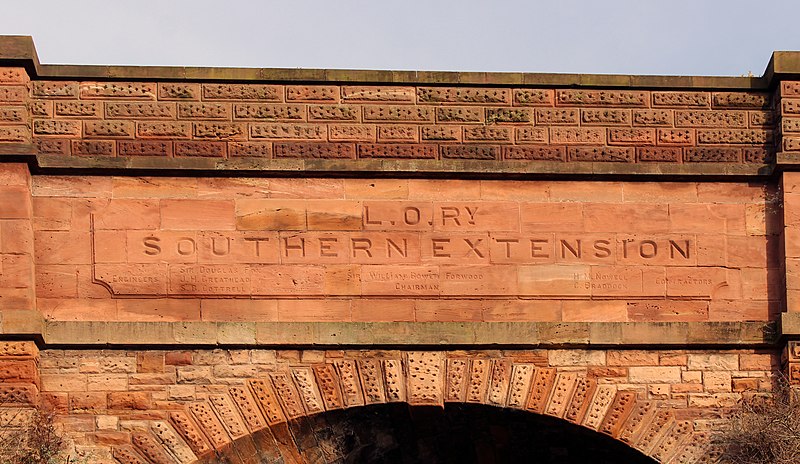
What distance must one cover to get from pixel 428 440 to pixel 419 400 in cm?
95

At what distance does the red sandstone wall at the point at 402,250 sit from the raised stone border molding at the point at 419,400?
0.58 metres

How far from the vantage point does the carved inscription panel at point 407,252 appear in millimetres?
17703

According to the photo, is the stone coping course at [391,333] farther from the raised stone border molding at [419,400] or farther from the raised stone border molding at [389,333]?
the raised stone border molding at [419,400]

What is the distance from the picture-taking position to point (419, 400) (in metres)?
17.3

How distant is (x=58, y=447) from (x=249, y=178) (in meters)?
3.27

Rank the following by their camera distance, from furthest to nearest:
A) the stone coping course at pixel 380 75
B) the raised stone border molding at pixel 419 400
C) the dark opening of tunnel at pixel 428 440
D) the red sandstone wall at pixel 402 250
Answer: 1. the stone coping course at pixel 380 75
2. the red sandstone wall at pixel 402 250
3. the dark opening of tunnel at pixel 428 440
4. the raised stone border molding at pixel 419 400

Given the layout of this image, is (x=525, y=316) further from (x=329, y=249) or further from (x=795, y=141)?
(x=795, y=141)

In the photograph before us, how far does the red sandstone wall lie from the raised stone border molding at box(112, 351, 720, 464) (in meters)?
0.58

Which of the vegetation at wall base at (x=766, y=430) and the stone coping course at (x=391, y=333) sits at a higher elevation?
→ the stone coping course at (x=391, y=333)

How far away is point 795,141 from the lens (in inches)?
714

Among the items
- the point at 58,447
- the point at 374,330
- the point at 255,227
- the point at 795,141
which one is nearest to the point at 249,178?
the point at 255,227

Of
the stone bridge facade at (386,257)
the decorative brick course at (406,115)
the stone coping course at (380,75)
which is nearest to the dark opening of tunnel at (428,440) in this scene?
the stone bridge facade at (386,257)

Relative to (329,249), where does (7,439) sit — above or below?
below

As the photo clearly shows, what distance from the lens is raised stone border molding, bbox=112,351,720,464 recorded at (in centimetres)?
1717
